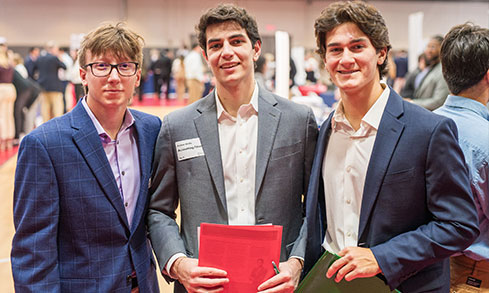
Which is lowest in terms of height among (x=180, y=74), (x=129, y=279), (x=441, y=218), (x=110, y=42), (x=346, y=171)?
(x=129, y=279)

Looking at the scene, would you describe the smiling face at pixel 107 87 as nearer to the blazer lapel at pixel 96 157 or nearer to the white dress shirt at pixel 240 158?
the blazer lapel at pixel 96 157

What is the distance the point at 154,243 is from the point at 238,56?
2.61 ft

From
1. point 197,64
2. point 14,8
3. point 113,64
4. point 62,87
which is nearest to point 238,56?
point 113,64

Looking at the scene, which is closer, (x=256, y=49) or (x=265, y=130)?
(x=265, y=130)

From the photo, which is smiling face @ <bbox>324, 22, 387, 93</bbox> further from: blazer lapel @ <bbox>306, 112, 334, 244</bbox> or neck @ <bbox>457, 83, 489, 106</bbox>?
neck @ <bbox>457, 83, 489, 106</bbox>

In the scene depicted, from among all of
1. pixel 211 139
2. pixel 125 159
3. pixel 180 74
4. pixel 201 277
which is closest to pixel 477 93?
pixel 211 139

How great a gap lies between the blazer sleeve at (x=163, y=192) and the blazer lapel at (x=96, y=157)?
0.41 feet

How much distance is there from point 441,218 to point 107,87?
4.13 feet

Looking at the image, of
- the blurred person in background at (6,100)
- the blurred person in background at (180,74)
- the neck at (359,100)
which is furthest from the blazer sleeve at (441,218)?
the blurred person in background at (180,74)

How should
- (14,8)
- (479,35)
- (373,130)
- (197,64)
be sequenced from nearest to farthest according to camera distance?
(373,130)
(479,35)
(197,64)
(14,8)

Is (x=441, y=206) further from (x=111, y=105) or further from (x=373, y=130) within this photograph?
(x=111, y=105)

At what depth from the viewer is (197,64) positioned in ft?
39.2

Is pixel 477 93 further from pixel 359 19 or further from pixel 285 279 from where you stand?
pixel 285 279

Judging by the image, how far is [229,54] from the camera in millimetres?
1654
